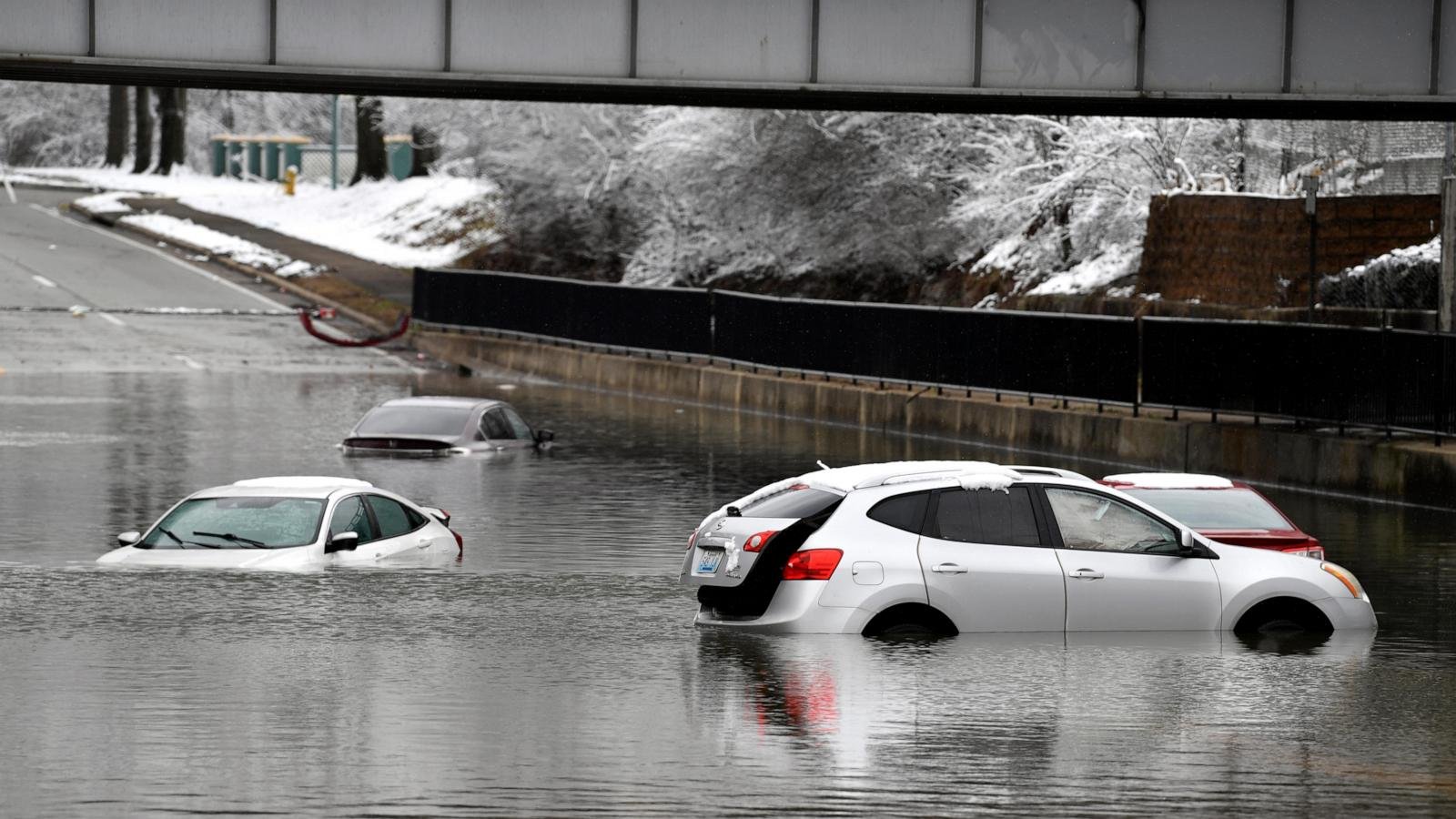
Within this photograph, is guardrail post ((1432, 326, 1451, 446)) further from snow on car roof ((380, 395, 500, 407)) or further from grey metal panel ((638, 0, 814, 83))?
snow on car roof ((380, 395, 500, 407))

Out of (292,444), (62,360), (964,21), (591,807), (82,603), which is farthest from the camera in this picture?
(62,360)

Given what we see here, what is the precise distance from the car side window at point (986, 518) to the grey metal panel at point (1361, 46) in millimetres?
13676

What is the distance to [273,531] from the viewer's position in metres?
17.6

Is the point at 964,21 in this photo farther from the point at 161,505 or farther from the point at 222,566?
the point at 222,566

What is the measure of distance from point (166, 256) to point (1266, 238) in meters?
36.0

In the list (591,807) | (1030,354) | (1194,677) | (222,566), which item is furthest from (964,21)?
(591,807)

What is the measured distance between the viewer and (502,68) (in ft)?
88.5

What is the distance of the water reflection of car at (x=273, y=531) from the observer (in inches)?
679

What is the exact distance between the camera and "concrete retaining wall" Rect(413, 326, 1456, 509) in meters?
27.8

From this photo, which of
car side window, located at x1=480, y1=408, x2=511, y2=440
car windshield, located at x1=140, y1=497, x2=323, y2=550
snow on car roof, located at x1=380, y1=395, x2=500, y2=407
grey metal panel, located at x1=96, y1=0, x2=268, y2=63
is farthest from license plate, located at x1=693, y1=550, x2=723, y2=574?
snow on car roof, located at x1=380, y1=395, x2=500, y2=407

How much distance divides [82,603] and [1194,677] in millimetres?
7638

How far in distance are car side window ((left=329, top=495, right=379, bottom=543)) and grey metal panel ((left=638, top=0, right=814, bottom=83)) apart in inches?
402

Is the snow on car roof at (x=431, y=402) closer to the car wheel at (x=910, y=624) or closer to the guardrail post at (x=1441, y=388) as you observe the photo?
the guardrail post at (x=1441, y=388)

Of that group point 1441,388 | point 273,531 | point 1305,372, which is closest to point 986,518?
point 273,531
